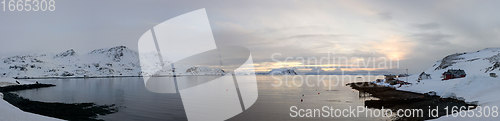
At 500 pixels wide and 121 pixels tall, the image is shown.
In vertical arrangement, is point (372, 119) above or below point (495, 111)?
below

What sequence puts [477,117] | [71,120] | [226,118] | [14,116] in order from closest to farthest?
[14,116] → [477,117] → [71,120] → [226,118]

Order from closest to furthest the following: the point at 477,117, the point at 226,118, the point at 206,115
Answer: the point at 477,117 < the point at 226,118 < the point at 206,115

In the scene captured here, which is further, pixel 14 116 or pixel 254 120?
pixel 254 120

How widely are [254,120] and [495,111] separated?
69.2 ft

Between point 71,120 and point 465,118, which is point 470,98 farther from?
point 71,120

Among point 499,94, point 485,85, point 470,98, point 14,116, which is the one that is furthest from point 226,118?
point 485,85

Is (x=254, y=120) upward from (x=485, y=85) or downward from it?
downward

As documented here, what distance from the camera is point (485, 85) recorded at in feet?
118

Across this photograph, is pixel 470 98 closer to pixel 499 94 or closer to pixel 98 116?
pixel 499 94

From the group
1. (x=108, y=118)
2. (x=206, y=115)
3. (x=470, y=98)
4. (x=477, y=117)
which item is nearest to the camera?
(x=477, y=117)

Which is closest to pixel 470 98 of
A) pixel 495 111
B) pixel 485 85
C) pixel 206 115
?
pixel 485 85

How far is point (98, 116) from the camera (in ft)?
95.5

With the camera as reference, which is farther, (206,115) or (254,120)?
(206,115)

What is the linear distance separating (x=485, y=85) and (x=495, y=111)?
83.4 ft
